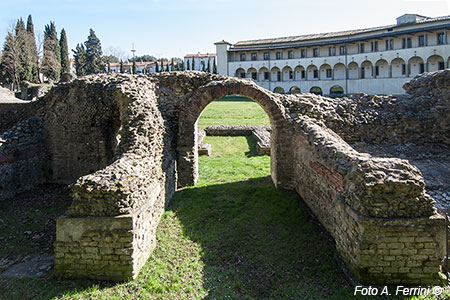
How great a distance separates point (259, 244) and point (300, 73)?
45.4m

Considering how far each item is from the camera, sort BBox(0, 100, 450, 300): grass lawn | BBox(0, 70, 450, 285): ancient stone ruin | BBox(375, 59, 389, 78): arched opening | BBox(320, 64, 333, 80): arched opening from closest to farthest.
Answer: BBox(0, 70, 450, 285): ancient stone ruin < BBox(0, 100, 450, 300): grass lawn < BBox(375, 59, 389, 78): arched opening < BBox(320, 64, 333, 80): arched opening

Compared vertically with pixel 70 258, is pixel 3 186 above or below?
above

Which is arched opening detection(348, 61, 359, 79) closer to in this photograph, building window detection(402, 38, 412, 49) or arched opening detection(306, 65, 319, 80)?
arched opening detection(306, 65, 319, 80)

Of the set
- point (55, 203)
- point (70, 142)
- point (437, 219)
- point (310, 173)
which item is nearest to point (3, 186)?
point (55, 203)

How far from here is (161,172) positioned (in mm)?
7520

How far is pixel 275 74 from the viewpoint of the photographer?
4944 centimetres

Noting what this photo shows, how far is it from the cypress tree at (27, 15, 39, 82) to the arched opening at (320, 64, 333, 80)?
39.4m

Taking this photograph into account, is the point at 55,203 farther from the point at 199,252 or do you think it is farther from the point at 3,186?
the point at 199,252

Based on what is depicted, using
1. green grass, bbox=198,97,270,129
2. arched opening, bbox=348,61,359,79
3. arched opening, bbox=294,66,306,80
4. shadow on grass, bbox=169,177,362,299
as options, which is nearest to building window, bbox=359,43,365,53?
arched opening, bbox=348,61,359,79

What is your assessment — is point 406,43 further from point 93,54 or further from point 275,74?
point 93,54

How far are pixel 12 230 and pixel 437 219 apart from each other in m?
7.99

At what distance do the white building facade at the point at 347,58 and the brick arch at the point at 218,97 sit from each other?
110 ft

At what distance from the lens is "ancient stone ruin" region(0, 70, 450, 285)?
463 cm

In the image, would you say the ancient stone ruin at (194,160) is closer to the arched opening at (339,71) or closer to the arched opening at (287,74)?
the arched opening at (339,71)
